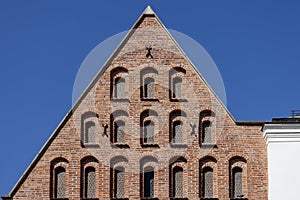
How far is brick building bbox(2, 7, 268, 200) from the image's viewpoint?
113 ft

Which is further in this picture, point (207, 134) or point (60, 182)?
point (207, 134)

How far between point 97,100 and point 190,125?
237cm

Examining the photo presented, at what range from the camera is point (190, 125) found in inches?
1377

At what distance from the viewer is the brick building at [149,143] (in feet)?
113

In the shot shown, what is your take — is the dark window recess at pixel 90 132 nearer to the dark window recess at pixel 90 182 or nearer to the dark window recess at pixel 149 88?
the dark window recess at pixel 90 182

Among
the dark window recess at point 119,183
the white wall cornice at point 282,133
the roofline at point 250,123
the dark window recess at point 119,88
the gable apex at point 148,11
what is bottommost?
the dark window recess at point 119,183

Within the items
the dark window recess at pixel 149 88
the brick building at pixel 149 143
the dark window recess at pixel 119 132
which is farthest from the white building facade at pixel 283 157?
the dark window recess at pixel 119 132

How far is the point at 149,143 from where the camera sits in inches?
1374

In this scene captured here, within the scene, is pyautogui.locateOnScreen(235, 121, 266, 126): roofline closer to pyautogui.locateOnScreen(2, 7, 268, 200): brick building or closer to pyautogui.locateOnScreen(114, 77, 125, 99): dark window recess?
pyautogui.locateOnScreen(2, 7, 268, 200): brick building

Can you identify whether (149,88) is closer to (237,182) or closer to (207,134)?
(207,134)

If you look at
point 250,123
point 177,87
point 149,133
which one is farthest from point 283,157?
point 149,133

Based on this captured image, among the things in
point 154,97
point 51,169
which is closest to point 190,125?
point 154,97

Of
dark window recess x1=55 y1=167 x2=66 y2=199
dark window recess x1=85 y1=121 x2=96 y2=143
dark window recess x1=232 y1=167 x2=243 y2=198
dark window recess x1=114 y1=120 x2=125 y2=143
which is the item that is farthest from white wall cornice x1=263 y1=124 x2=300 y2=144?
dark window recess x1=55 y1=167 x2=66 y2=199

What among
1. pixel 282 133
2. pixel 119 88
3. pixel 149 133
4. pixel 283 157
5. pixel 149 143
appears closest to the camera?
pixel 283 157
